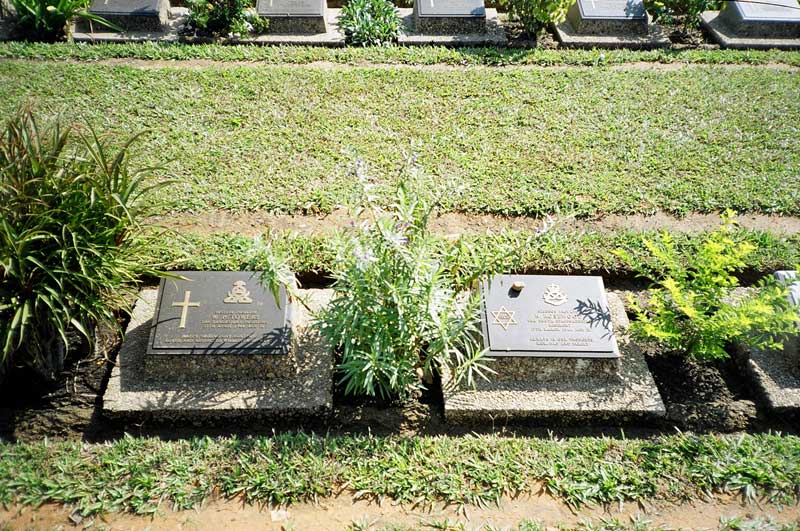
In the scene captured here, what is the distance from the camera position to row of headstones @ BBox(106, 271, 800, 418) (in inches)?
153

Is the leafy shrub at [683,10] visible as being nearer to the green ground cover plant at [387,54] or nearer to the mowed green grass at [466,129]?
the green ground cover plant at [387,54]

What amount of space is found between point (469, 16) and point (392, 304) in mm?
4942

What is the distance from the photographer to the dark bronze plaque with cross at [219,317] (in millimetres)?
3877

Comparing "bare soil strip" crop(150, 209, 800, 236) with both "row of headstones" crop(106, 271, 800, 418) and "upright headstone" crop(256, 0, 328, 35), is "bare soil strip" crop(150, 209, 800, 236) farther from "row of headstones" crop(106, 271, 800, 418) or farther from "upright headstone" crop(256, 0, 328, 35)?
"upright headstone" crop(256, 0, 328, 35)

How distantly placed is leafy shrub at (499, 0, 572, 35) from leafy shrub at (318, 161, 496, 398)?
14.9ft

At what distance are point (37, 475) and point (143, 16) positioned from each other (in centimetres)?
550

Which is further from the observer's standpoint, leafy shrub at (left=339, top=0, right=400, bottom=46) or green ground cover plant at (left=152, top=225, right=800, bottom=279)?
leafy shrub at (left=339, top=0, right=400, bottom=46)

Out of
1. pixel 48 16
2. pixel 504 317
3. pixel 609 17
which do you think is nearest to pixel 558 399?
pixel 504 317

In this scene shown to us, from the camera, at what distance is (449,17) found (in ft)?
24.5

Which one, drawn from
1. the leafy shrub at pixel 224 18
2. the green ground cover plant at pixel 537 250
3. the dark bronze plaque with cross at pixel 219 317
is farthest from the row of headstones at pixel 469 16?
the dark bronze plaque with cross at pixel 219 317

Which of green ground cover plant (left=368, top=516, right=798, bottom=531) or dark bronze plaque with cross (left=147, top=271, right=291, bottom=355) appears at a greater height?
dark bronze plaque with cross (left=147, top=271, right=291, bottom=355)

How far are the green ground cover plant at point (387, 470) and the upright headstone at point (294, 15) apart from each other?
515 cm

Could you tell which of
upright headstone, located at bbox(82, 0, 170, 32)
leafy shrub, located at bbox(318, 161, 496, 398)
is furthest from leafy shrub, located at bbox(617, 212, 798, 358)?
upright headstone, located at bbox(82, 0, 170, 32)

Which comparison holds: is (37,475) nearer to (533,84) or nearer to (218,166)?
(218,166)
